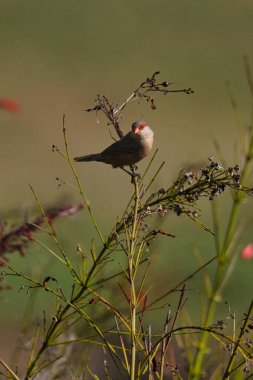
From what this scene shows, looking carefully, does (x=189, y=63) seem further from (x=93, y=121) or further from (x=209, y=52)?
(x=93, y=121)

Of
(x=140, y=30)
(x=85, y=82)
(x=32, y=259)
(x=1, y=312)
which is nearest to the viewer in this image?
(x=1, y=312)

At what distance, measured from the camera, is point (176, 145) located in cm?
1528

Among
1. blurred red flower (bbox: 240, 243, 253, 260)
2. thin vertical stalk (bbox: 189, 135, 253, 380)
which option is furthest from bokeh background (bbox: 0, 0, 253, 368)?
thin vertical stalk (bbox: 189, 135, 253, 380)

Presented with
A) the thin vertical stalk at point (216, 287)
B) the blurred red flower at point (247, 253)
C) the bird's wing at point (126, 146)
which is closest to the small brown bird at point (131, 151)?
the bird's wing at point (126, 146)

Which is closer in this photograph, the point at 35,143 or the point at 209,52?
the point at 35,143

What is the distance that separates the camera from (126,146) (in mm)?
3578

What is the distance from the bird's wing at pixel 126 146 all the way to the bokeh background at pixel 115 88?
11.1 ft

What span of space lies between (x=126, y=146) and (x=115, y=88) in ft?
51.1

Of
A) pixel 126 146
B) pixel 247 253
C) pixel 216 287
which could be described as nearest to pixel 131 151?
pixel 126 146

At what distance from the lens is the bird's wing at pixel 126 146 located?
350cm

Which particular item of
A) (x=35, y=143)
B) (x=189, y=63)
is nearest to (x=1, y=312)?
(x=35, y=143)

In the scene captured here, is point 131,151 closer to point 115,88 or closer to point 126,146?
point 126,146

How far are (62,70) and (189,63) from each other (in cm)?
254

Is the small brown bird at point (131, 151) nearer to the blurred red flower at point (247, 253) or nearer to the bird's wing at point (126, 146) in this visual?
the bird's wing at point (126, 146)
